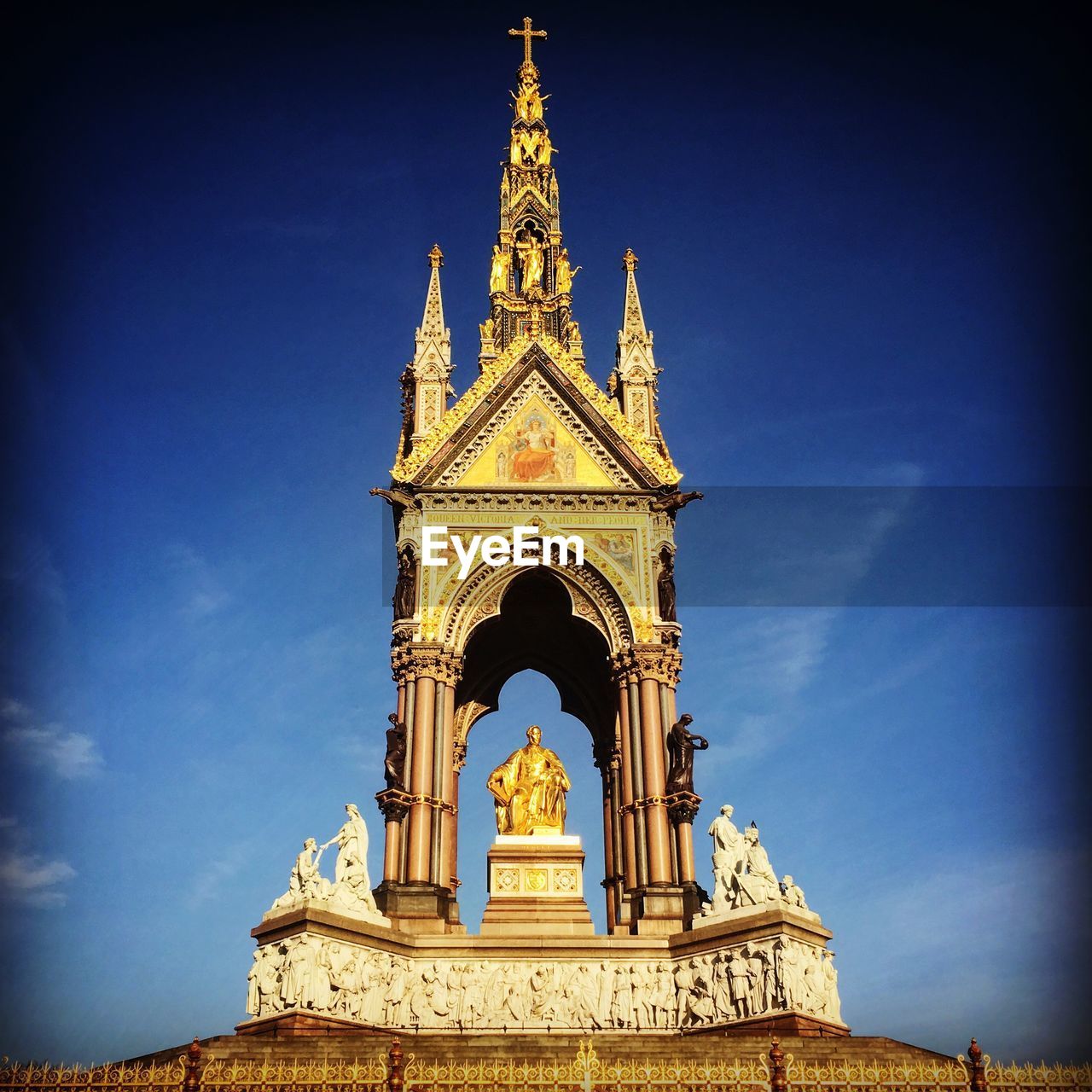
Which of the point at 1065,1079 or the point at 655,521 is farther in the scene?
the point at 655,521

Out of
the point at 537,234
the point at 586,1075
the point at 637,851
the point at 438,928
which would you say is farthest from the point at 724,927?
the point at 537,234

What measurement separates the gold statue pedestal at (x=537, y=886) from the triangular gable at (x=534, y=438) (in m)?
8.13

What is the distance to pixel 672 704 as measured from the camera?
25.2m

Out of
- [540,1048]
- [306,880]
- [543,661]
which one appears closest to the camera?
[540,1048]

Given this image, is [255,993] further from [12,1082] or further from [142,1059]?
[12,1082]

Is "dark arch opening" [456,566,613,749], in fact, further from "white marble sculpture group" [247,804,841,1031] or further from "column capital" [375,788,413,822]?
"white marble sculpture group" [247,804,841,1031]

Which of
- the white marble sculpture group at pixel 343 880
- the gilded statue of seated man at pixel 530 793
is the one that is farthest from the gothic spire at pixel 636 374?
the white marble sculpture group at pixel 343 880

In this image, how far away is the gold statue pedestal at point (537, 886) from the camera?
23062 mm

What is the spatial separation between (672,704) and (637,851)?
3252 millimetres

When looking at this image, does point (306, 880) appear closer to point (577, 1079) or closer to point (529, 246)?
point (577, 1079)

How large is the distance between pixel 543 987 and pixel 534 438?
1265 centimetres

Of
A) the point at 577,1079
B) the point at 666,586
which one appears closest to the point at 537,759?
the point at 666,586

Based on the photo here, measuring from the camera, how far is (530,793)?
25547mm

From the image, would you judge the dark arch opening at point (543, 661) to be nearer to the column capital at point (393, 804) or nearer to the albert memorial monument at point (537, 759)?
the albert memorial monument at point (537, 759)
